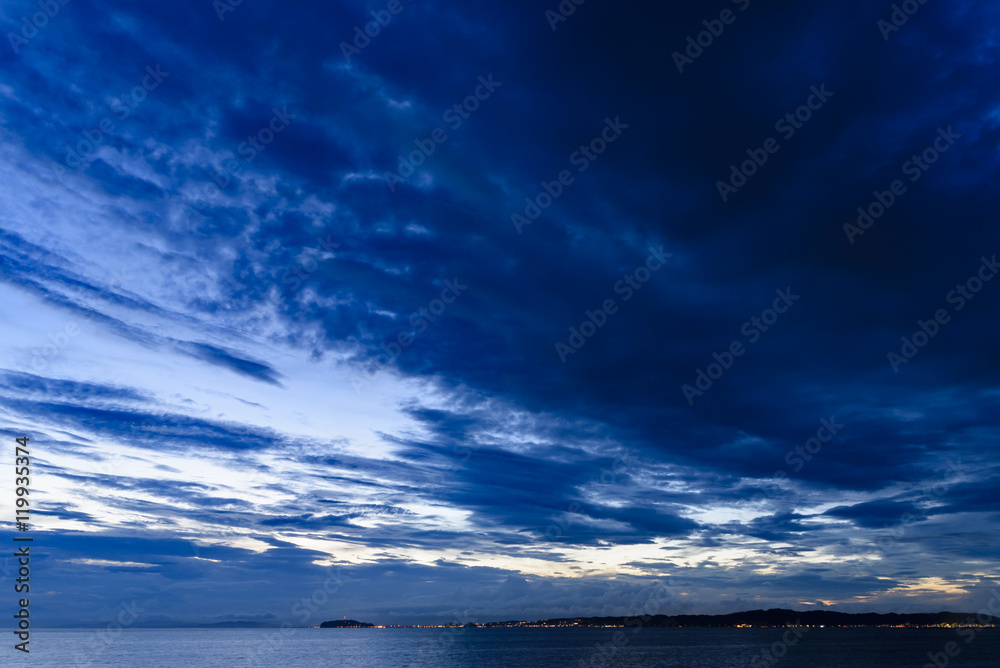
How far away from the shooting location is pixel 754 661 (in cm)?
14250

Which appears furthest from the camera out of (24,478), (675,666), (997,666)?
(675,666)

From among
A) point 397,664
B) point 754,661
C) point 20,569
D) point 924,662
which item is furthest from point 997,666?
point 20,569

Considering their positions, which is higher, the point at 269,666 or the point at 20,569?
the point at 20,569

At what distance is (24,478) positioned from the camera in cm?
3650

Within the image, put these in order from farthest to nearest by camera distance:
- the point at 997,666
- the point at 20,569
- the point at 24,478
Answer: the point at 997,666, the point at 20,569, the point at 24,478

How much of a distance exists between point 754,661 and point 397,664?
83234mm

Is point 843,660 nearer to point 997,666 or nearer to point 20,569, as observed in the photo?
point 997,666

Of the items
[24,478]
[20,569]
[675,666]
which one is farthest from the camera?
[675,666]

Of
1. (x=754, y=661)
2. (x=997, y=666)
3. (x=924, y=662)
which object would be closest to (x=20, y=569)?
(x=754, y=661)

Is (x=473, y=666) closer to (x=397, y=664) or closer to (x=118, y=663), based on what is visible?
(x=397, y=664)

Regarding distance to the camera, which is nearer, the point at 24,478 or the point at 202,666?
the point at 24,478

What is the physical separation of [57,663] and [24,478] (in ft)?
456

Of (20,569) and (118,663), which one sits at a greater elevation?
(20,569)

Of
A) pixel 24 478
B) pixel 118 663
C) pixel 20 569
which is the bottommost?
pixel 118 663
